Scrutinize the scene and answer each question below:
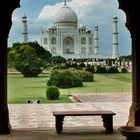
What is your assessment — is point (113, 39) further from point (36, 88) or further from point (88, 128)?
point (88, 128)

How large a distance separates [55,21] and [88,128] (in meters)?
54.6

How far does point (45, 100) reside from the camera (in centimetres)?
1413

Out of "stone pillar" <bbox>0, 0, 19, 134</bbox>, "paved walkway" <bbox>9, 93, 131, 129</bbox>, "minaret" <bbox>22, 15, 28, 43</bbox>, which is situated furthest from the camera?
"minaret" <bbox>22, 15, 28, 43</bbox>

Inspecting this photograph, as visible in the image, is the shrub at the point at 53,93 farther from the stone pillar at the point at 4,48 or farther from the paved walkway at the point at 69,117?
the stone pillar at the point at 4,48

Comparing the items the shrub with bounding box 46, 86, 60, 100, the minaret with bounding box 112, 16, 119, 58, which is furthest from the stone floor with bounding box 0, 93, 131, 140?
the minaret with bounding box 112, 16, 119, 58

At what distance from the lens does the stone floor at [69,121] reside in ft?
19.3

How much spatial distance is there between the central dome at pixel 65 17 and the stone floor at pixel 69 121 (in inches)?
1723

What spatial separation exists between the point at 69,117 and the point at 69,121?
0.66m

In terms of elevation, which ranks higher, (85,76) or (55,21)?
(55,21)

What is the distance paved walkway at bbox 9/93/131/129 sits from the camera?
27.8ft

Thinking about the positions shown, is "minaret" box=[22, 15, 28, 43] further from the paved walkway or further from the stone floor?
the paved walkway

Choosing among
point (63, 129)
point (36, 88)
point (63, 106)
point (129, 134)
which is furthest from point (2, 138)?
point (36, 88)

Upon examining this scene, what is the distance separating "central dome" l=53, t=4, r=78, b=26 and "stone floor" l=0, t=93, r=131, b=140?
144ft

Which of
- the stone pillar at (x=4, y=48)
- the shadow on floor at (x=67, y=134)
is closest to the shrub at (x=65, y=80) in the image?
the shadow on floor at (x=67, y=134)
